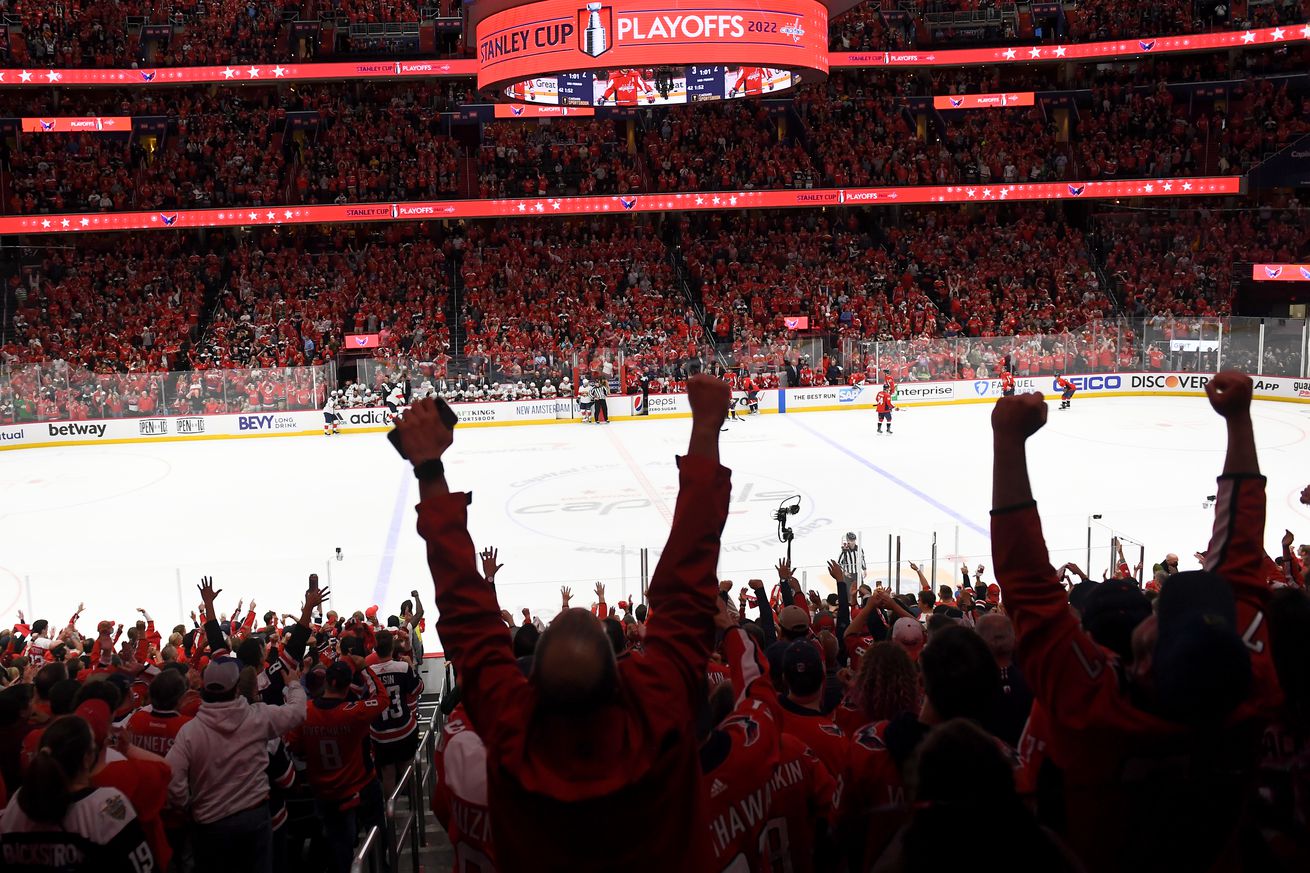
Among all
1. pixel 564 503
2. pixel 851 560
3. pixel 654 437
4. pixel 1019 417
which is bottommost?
pixel 564 503

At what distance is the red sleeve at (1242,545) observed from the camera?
2.98m

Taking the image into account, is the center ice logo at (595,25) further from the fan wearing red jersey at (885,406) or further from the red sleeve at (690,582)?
the fan wearing red jersey at (885,406)

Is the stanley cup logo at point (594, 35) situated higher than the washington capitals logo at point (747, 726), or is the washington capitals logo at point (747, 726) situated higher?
the stanley cup logo at point (594, 35)

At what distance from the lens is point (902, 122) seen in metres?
40.8

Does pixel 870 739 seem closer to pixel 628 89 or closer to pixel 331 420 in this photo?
pixel 628 89

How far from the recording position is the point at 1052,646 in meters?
2.52

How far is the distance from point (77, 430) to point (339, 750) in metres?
25.3

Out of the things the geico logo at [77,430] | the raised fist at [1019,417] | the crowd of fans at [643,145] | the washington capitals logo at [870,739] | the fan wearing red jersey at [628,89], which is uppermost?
the crowd of fans at [643,145]

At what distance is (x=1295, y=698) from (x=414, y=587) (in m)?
12.9

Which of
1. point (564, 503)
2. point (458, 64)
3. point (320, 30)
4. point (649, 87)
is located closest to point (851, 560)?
point (564, 503)

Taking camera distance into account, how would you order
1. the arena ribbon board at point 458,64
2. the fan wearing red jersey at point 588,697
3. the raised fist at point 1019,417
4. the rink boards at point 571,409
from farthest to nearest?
the arena ribbon board at point 458,64
the rink boards at point 571,409
the raised fist at point 1019,417
the fan wearing red jersey at point 588,697

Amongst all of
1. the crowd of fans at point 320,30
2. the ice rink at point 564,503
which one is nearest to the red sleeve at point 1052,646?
the ice rink at point 564,503

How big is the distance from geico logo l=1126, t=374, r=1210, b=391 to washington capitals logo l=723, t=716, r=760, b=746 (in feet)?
103

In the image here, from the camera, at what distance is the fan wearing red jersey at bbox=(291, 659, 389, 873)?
547cm
